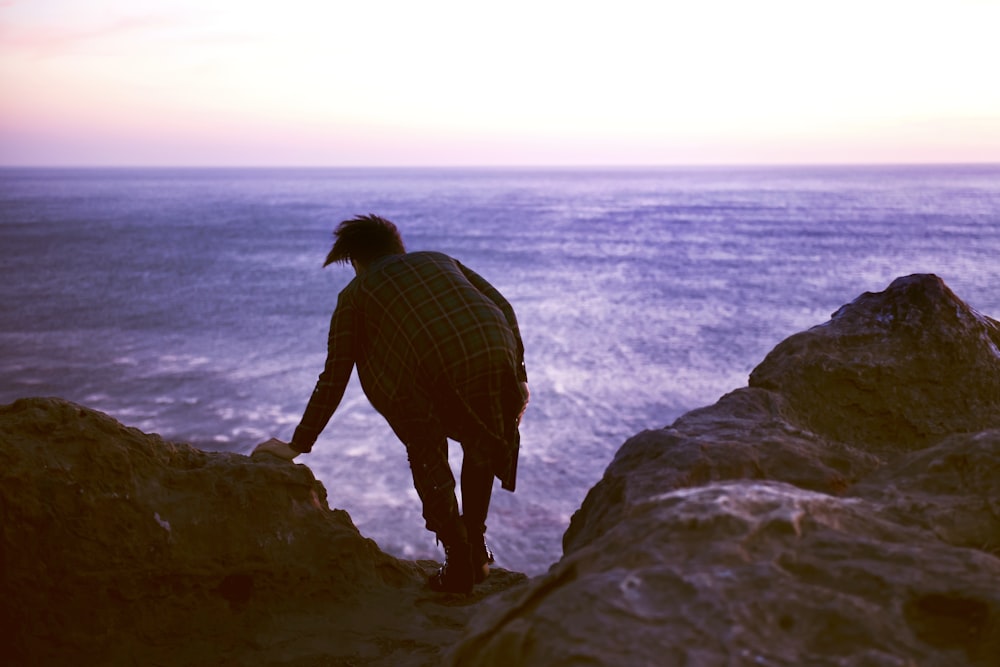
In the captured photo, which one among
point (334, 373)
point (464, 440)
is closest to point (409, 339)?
point (334, 373)

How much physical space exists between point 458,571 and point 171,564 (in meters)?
1.13

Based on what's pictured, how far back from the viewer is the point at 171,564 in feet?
10.7

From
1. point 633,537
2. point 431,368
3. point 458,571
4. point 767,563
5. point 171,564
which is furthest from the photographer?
point 458,571

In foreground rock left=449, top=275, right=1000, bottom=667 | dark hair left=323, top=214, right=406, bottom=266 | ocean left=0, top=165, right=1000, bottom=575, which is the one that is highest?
dark hair left=323, top=214, right=406, bottom=266

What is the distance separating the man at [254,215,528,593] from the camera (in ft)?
11.2

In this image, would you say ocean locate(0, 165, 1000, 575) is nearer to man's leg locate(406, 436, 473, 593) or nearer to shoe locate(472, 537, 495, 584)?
shoe locate(472, 537, 495, 584)

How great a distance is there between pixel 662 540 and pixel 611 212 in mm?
61751

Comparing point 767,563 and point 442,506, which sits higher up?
point 767,563

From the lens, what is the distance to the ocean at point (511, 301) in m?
10.9

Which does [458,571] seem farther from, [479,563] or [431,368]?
[431,368]

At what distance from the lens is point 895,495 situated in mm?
2166

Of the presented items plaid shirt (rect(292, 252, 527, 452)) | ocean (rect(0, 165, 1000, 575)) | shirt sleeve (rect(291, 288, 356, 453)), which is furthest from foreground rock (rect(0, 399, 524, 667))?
ocean (rect(0, 165, 1000, 575))

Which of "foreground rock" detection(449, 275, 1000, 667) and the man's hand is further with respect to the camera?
the man's hand

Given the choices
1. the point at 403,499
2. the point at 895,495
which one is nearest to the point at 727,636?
the point at 895,495
